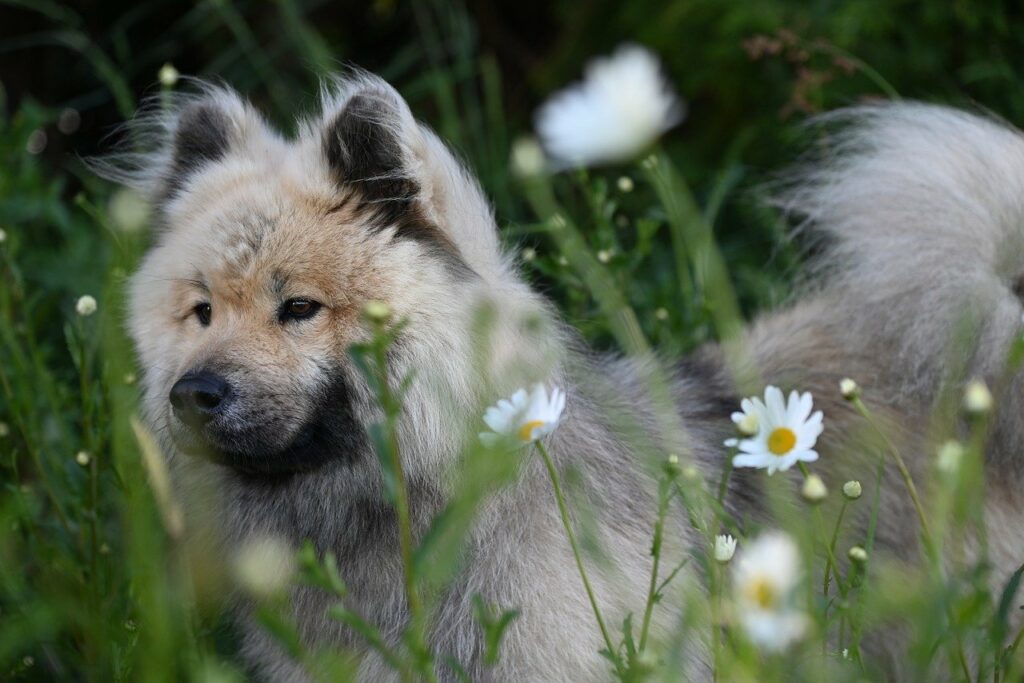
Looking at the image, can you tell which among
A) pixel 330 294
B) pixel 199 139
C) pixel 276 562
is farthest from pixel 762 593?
pixel 199 139

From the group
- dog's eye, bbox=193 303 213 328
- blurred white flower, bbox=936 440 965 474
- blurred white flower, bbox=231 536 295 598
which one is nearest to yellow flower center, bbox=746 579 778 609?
blurred white flower, bbox=936 440 965 474

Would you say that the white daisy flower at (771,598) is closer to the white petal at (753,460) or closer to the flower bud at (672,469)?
the flower bud at (672,469)

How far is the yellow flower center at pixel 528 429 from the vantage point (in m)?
1.55

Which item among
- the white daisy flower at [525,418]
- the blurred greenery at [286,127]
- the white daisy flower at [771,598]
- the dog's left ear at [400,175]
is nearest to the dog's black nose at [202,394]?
the blurred greenery at [286,127]

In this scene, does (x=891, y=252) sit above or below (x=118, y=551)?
below

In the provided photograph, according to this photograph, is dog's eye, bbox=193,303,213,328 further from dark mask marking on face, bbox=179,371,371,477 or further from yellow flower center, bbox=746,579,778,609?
yellow flower center, bbox=746,579,778,609

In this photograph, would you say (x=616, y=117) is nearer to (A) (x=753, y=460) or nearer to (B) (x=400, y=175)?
(A) (x=753, y=460)

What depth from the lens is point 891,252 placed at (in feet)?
8.86

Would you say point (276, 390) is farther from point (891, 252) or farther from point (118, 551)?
point (891, 252)

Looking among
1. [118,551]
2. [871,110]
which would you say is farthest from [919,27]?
[118,551]

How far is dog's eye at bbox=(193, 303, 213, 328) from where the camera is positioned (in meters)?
2.37

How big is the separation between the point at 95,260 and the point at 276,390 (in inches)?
84.6

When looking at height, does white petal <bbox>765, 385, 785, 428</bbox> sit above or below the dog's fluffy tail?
above

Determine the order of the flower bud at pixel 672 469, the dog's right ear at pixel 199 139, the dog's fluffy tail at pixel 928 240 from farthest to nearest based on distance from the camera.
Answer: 1. the dog's right ear at pixel 199 139
2. the dog's fluffy tail at pixel 928 240
3. the flower bud at pixel 672 469
